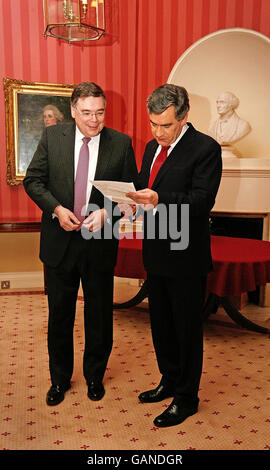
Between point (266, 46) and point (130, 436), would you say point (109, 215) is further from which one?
point (266, 46)

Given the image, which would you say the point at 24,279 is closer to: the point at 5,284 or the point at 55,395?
the point at 5,284

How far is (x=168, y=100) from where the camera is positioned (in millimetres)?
2158

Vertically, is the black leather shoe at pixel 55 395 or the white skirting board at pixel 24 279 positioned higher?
the black leather shoe at pixel 55 395

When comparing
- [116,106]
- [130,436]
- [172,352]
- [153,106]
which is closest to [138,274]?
[172,352]

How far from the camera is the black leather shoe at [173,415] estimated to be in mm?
2418

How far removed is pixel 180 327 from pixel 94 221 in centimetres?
68

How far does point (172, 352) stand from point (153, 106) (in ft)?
4.21

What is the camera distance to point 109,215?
2510 millimetres

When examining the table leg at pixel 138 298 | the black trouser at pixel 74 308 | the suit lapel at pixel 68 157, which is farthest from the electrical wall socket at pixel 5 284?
the suit lapel at pixel 68 157

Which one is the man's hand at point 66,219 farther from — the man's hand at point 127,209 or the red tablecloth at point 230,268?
the red tablecloth at point 230,268

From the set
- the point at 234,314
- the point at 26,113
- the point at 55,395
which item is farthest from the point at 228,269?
the point at 26,113

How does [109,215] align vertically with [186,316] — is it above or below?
above

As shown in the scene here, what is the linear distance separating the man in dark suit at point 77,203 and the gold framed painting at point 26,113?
2721 millimetres

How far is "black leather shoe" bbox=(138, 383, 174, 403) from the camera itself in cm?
270
